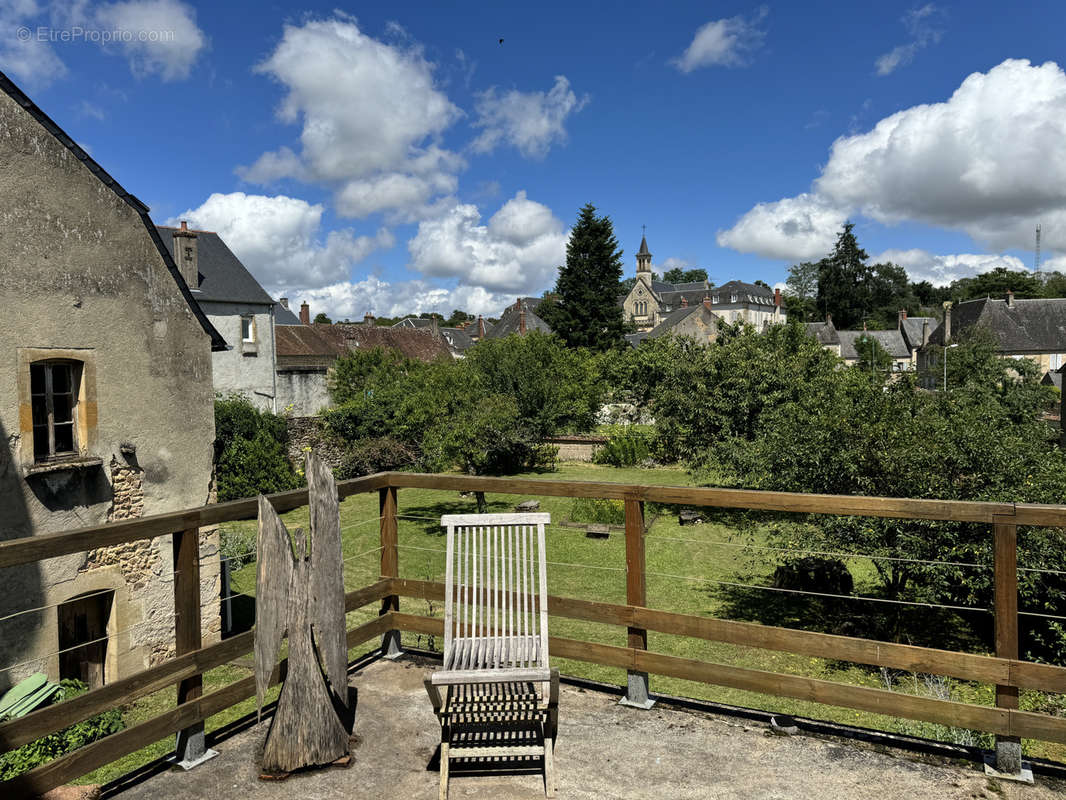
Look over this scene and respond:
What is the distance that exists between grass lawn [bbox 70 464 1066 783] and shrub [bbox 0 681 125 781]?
1.46ft

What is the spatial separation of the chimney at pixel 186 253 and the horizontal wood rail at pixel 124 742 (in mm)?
29071

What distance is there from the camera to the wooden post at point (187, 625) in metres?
3.54

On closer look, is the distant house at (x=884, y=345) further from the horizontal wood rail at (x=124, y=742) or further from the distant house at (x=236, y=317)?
the horizontal wood rail at (x=124, y=742)

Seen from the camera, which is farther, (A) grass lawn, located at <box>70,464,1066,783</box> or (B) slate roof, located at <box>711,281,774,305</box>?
(B) slate roof, located at <box>711,281,774,305</box>

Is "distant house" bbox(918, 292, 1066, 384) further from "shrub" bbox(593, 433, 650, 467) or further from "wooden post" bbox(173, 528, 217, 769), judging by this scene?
"wooden post" bbox(173, 528, 217, 769)

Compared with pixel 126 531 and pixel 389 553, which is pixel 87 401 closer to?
pixel 389 553

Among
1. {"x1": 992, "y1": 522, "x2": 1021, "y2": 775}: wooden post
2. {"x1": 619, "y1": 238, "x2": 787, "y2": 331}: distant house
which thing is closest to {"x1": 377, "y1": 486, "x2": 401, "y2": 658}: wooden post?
{"x1": 992, "y1": 522, "x2": 1021, "y2": 775}: wooden post

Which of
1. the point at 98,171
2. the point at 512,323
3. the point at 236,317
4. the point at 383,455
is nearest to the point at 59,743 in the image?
the point at 98,171

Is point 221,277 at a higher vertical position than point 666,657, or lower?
higher

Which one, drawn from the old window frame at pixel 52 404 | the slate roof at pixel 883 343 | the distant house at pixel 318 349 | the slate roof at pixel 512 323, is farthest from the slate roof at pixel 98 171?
the slate roof at pixel 883 343

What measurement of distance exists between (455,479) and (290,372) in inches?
1293

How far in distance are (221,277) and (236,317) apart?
1939 millimetres

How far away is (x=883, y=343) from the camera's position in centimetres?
7475

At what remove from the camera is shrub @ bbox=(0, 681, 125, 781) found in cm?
500
